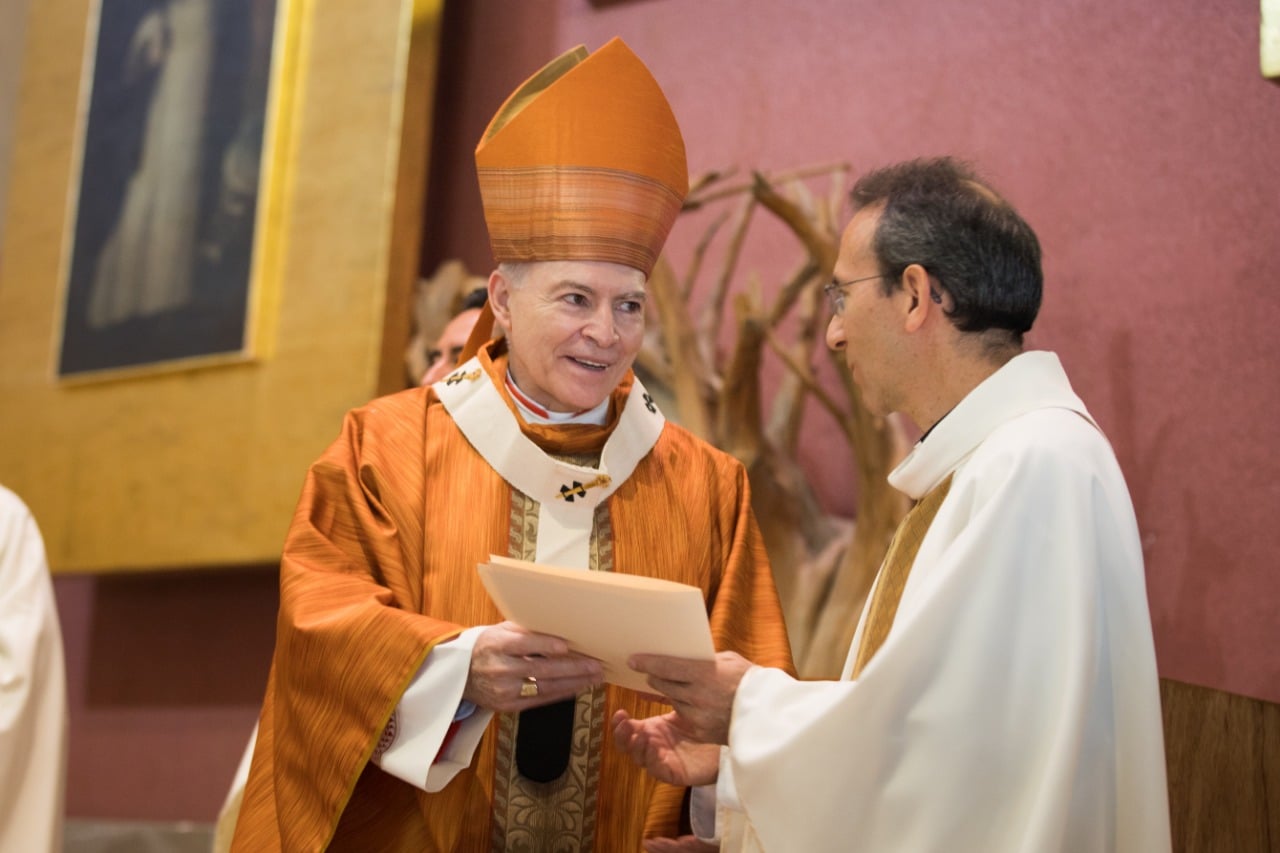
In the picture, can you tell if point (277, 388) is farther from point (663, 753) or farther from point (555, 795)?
point (663, 753)

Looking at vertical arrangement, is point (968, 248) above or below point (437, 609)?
above

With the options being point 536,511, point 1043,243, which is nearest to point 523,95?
point 536,511

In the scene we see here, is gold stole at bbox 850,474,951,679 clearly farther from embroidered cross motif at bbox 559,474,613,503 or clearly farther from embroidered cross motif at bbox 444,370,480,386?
embroidered cross motif at bbox 444,370,480,386

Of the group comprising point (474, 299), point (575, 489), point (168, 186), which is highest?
point (168, 186)

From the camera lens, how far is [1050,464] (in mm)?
2254

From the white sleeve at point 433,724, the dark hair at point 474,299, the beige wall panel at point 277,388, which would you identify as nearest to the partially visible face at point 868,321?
the white sleeve at point 433,724

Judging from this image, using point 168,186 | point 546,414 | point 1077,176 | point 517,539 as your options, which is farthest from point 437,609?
point 168,186

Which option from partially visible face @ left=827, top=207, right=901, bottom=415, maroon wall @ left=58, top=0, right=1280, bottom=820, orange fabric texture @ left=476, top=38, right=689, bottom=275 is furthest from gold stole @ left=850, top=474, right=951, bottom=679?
maroon wall @ left=58, top=0, right=1280, bottom=820

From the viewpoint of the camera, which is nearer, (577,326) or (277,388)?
(577,326)

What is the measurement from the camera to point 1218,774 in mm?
2936

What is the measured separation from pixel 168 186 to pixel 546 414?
3.31 metres

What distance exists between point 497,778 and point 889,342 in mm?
1043

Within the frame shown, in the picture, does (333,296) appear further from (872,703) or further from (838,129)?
(872,703)

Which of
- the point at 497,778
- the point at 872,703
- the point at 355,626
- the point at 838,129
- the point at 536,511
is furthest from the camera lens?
the point at 838,129
